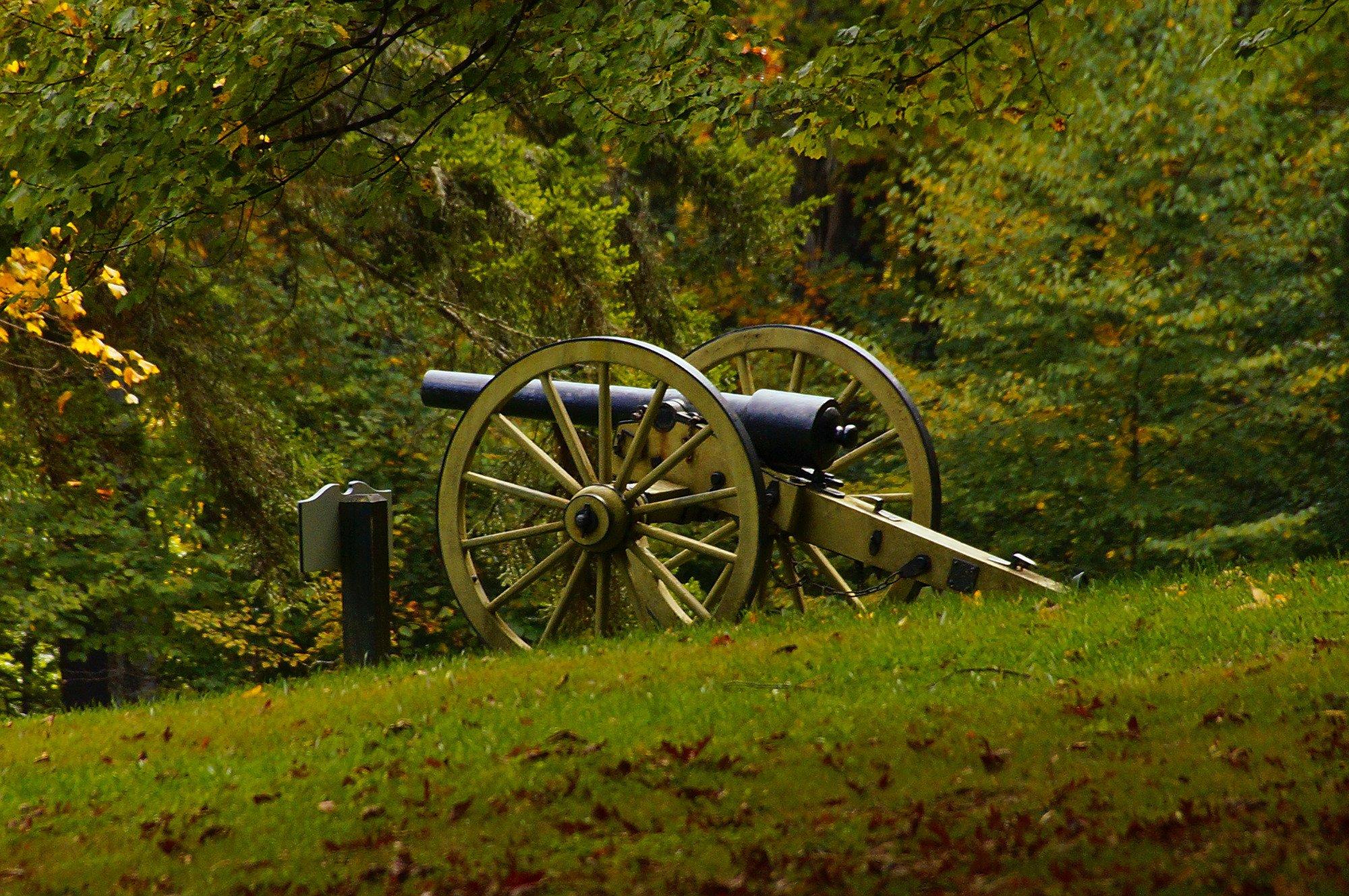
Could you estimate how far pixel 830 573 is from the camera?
8.09 metres

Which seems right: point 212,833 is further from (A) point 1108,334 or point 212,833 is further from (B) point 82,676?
(B) point 82,676

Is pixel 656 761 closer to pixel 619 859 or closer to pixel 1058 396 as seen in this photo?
pixel 619 859

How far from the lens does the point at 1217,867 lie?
11.5 feet

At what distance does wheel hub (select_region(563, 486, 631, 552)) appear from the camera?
23.9ft

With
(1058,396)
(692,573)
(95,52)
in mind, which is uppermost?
(95,52)

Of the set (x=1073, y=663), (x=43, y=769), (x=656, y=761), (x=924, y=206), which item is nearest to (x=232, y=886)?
(x=656, y=761)

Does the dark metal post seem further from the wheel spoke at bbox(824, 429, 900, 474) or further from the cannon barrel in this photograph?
the wheel spoke at bbox(824, 429, 900, 474)

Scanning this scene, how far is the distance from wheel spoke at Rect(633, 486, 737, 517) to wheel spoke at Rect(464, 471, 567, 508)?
39 centimetres

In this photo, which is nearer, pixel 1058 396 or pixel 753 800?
pixel 753 800

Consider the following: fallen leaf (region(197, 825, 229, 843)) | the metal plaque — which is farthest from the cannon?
fallen leaf (region(197, 825, 229, 843))

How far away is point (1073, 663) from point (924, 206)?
9.62 metres

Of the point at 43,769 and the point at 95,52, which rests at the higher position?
the point at 95,52

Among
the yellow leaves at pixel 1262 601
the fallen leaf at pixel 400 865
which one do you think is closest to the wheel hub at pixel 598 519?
the yellow leaves at pixel 1262 601

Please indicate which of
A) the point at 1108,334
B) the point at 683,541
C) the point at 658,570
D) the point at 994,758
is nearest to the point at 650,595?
the point at 658,570
